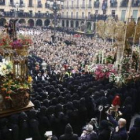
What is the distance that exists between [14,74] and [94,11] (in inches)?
1447

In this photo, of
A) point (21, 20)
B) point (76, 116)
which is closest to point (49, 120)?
point (76, 116)

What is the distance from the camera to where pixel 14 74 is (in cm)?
792

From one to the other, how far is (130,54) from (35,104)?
7316mm

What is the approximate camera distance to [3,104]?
7.48 meters

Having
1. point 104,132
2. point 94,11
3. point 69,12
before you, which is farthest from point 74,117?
point 69,12

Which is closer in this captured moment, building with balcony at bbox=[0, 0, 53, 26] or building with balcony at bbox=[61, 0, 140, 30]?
building with balcony at bbox=[61, 0, 140, 30]

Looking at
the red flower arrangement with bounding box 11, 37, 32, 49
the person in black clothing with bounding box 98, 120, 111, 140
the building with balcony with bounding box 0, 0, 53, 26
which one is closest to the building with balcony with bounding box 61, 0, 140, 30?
the building with balcony with bounding box 0, 0, 53, 26

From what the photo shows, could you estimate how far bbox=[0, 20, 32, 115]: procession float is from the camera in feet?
24.4

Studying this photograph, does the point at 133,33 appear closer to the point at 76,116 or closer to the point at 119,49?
the point at 119,49

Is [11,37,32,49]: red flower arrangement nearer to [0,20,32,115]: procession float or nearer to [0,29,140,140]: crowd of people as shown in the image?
[0,20,32,115]: procession float

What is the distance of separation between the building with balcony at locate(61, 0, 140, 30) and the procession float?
24.9 m

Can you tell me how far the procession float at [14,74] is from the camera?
7.43 meters

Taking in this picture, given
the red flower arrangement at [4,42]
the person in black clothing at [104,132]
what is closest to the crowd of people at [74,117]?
the person in black clothing at [104,132]

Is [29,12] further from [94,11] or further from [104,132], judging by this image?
[104,132]
